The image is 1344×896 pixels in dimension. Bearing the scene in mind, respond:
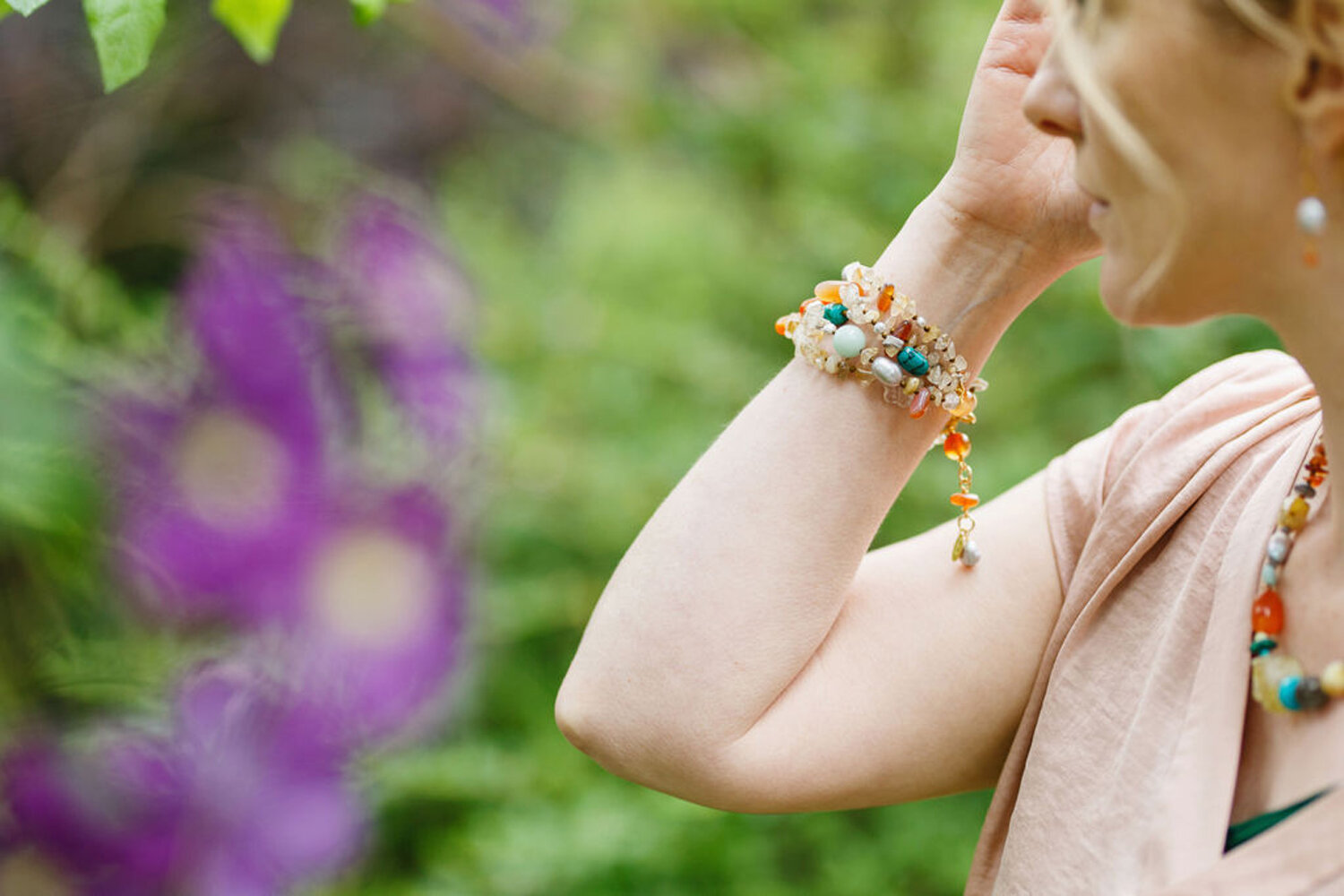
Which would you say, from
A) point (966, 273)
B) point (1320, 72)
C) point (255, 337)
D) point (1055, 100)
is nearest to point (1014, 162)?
point (966, 273)

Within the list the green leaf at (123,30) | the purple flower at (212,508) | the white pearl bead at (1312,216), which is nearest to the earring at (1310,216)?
the white pearl bead at (1312,216)

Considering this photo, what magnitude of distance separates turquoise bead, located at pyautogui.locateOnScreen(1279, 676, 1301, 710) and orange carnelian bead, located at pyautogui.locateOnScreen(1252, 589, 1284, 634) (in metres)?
0.04

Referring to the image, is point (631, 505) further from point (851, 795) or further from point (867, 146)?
point (851, 795)

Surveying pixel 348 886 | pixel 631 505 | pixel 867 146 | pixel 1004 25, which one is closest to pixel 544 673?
pixel 631 505

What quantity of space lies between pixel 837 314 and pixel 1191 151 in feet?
1.00

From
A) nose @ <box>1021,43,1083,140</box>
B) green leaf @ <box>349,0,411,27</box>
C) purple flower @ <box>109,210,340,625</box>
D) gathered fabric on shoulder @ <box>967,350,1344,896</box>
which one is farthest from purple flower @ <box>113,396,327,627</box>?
nose @ <box>1021,43,1083,140</box>

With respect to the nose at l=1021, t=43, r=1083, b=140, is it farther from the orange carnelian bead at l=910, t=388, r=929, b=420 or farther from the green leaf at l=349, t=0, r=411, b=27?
the green leaf at l=349, t=0, r=411, b=27

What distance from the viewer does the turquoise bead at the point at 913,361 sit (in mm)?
916

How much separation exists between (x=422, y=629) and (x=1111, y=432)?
1027mm

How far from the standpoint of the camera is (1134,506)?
865 mm

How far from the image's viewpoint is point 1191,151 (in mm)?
673

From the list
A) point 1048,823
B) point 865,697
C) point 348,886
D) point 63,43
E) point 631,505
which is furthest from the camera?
point 63,43

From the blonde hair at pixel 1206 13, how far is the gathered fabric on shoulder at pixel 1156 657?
20cm

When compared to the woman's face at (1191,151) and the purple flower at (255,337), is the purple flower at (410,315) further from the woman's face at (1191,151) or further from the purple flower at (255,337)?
the woman's face at (1191,151)
